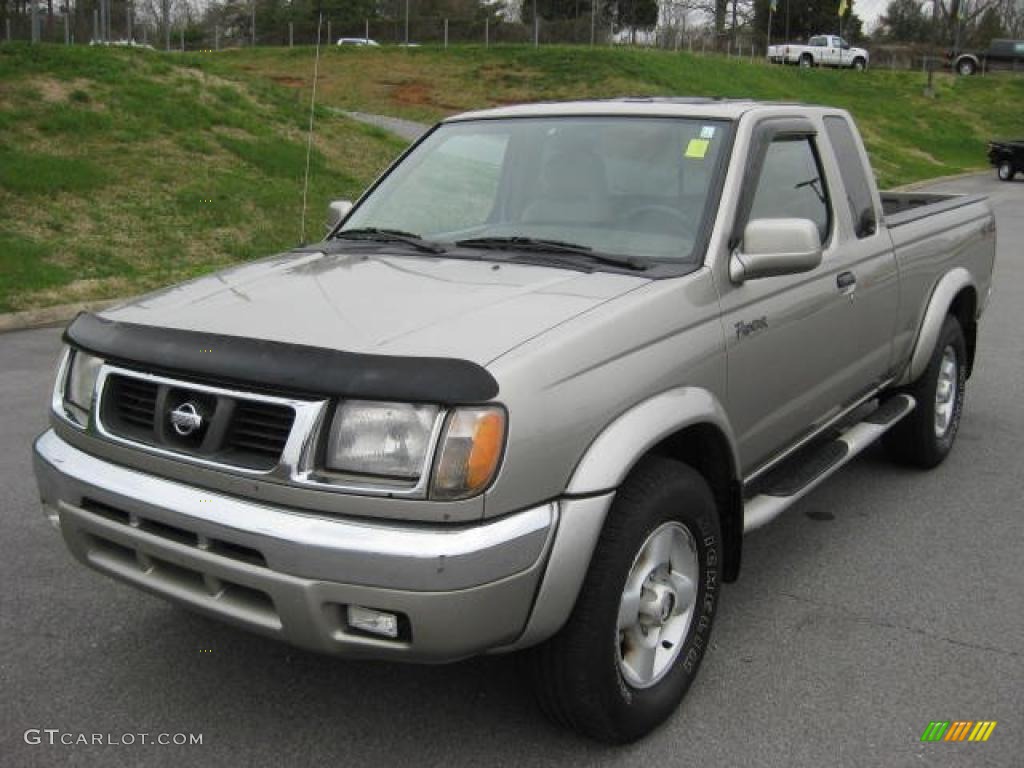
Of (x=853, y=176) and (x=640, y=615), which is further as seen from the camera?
(x=853, y=176)

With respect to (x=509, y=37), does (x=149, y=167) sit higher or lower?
lower

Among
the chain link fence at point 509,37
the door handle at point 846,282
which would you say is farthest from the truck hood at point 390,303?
the chain link fence at point 509,37

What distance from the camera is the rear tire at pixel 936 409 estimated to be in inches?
211

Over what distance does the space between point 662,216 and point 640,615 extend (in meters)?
1.41

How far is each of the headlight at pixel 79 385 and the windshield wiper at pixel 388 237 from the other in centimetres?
122

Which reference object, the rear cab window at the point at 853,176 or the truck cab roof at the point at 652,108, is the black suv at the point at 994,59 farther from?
the truck cab roof at the point at 652,108

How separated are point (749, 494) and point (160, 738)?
2156 mm

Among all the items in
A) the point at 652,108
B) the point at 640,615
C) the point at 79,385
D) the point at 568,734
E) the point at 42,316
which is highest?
the point at 652,108

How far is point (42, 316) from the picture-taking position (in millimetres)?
9703

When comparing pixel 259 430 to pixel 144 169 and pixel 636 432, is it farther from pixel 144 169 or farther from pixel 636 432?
pixel 144 169

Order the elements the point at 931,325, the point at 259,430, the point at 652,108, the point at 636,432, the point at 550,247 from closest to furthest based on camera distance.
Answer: the point at 259,430
the point at 636,432
the point at 550,247
the point at 652,108
the point at 931,325

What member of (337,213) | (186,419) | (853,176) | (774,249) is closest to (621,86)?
(853,176)

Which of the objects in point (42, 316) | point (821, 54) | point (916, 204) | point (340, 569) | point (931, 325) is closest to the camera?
point (340, 569)

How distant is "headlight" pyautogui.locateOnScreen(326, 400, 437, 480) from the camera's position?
2547 millimetres
